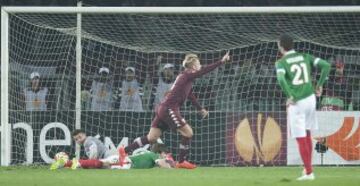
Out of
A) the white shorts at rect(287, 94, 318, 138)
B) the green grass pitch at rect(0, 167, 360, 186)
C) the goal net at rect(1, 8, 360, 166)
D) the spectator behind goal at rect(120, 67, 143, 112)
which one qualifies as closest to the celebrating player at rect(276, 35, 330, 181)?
the white shorts at rect(287, 94, 318, 138)

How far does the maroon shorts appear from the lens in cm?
1730

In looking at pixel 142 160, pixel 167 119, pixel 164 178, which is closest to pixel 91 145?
pixel 142 160

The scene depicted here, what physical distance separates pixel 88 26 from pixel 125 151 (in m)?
4.59

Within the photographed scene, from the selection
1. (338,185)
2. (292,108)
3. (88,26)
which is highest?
(88,26)

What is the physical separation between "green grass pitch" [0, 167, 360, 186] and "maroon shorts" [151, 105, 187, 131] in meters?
1.65

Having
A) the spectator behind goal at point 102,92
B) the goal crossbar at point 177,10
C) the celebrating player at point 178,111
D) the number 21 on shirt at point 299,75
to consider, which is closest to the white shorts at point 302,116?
the number 21 on shirt at point 299,75

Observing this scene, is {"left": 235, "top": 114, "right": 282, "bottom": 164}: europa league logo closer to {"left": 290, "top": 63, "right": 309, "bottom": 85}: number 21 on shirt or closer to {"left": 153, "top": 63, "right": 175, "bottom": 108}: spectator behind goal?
{"left": 153, "top": 63, "right": 175, "bottom": 108}: spectator behind goal

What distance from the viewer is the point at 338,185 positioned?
39.3 feet

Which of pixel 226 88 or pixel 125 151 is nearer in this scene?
pixel 125 151

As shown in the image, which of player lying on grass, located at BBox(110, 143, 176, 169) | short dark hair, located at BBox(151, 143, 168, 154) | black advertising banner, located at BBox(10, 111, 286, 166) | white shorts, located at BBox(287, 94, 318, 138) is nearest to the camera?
white shorts, located at BBox(287, 94, 318, 138)

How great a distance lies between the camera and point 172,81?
19500mm

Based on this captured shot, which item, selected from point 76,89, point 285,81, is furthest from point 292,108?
point 76,89

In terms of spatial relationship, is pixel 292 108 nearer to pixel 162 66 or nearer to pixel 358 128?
pixel 358 128

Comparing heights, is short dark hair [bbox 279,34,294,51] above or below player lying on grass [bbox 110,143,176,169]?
above
